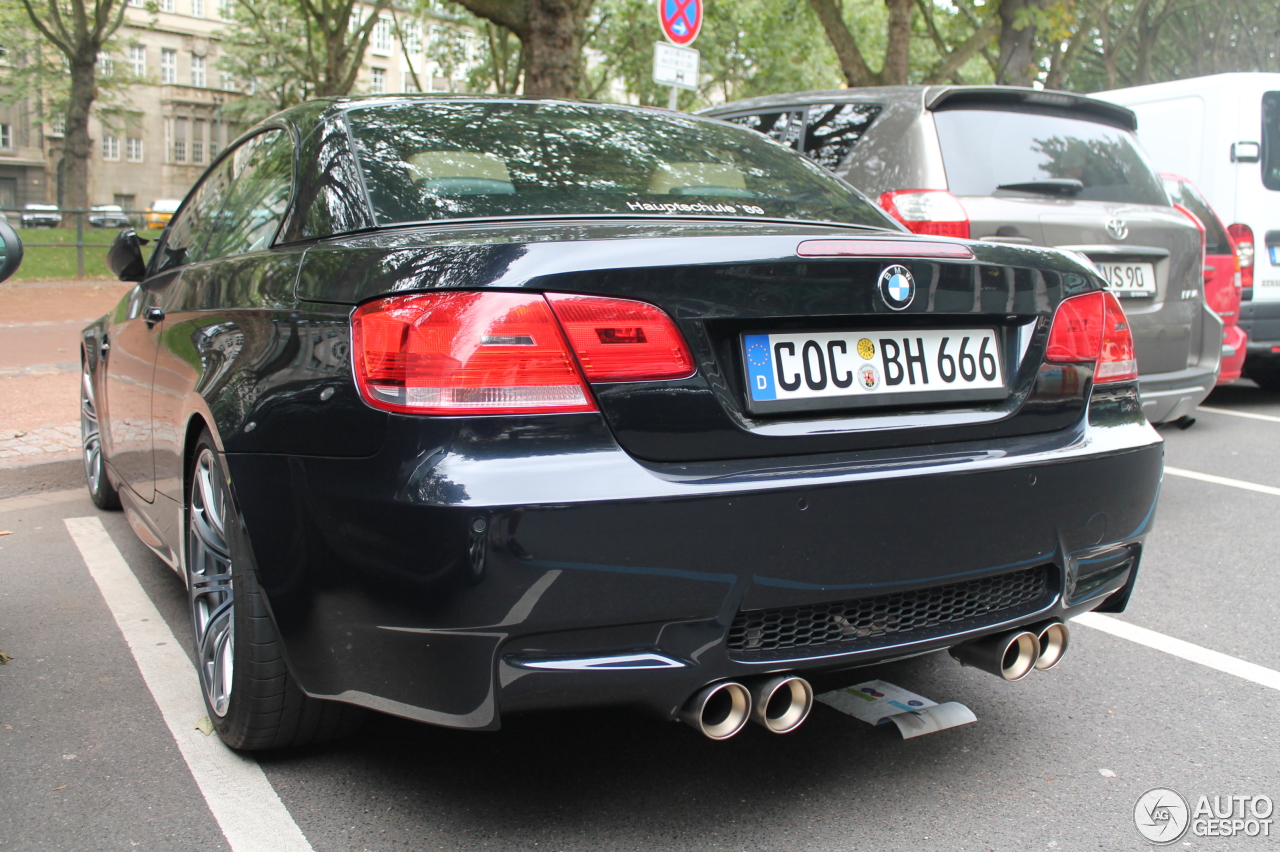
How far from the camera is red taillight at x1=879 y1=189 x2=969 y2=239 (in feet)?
16.3

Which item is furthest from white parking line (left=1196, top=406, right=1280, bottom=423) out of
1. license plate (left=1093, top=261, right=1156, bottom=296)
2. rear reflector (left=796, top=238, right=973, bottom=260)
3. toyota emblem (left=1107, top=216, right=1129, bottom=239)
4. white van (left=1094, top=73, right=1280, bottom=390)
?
rear reflector (left=796, top=238, right=973, bottom=260)

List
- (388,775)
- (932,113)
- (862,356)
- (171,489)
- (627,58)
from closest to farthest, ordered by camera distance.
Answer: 1. (862,356)
2. (388,775)
3. (171,489)
4. (932,113)
5. (627,58)

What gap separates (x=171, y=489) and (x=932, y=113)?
3572 millimetres

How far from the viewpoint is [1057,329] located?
2596mm

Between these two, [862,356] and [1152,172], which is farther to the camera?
[1152,172]

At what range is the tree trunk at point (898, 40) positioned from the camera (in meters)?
16.7

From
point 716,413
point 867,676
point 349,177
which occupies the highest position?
point 349,177

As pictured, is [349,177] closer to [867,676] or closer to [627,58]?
[867,676]

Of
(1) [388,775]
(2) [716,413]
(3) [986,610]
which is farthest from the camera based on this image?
(1) [388,775]

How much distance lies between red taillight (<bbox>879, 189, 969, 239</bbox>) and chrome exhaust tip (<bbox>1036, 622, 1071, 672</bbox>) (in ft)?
8.60

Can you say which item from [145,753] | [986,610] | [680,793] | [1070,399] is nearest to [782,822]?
[680,793]

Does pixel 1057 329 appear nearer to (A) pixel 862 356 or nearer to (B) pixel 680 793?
(A) pixel 862 356

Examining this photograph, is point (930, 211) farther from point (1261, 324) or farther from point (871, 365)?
point (1261, 324)

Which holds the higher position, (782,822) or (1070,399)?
(1070,399)
